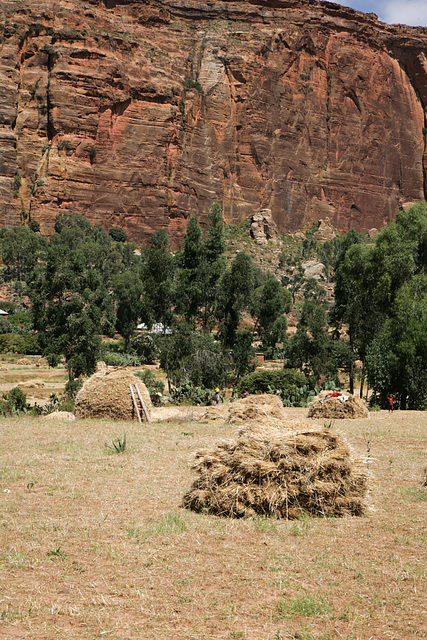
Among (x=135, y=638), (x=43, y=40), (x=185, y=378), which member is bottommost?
(x=185, y=378)

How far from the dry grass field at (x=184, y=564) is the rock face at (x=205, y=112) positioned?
92.4 metres

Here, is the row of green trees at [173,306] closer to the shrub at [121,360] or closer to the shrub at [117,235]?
the shrub at [121,360]

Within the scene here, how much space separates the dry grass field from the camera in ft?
18.8

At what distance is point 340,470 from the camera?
910 cm

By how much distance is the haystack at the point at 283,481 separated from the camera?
8.92m

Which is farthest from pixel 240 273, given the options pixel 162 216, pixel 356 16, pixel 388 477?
pixel 356 16

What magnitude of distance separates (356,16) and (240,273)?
108226 mm

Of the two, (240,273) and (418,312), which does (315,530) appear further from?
(240,273)

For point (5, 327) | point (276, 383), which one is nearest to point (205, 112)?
point (5, 327)

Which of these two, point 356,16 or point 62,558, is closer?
point 62,558

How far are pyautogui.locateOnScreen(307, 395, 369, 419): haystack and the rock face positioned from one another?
269ft

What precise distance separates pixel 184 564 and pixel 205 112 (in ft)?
377

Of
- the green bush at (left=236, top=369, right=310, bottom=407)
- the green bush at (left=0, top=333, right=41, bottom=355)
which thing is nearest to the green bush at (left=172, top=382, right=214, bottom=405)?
the green bush at (left=236, top=369, right=310, bottom=407)

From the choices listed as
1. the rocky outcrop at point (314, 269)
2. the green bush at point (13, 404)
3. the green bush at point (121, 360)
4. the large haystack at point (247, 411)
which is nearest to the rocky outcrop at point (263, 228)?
the rocky outcrop at point (314, 269)
